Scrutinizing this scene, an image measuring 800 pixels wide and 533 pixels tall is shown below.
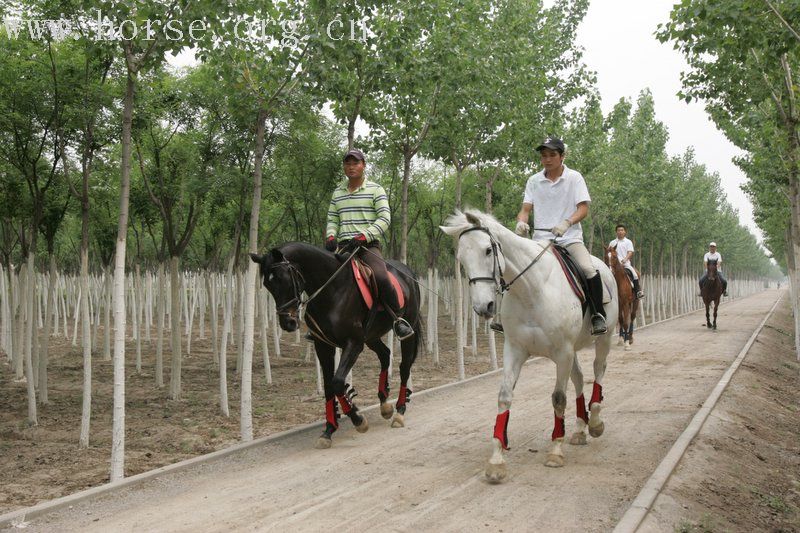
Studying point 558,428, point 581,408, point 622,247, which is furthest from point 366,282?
point 622,247

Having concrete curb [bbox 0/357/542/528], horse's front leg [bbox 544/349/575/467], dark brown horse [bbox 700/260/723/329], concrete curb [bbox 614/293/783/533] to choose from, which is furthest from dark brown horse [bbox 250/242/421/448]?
dark brown horse [bbox 700/260/723/329]

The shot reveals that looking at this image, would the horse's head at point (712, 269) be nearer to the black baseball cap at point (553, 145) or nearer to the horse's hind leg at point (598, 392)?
the horse's hind leg at point (598, 392)

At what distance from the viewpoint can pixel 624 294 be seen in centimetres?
1530

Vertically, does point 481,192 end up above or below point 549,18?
below

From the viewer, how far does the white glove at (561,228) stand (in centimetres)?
618

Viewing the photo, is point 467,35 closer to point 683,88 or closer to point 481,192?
point 683,88

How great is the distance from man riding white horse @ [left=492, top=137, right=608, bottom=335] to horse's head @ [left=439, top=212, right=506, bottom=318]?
1090mm

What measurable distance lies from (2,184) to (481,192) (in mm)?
15577

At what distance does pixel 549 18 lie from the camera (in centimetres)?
1750

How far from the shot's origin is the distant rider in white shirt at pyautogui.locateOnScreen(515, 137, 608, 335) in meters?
6.48

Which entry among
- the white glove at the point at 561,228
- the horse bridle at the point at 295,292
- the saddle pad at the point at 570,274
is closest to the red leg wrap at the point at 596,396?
the saddle pad at the point at 570,274

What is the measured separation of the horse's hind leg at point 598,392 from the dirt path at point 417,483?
17cm

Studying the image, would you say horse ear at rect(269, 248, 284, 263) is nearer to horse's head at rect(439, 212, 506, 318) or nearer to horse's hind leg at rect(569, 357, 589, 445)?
horse's head at rect(439, 212, 506, 318)

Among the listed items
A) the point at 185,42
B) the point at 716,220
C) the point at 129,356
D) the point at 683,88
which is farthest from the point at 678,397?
the point at 716,220
